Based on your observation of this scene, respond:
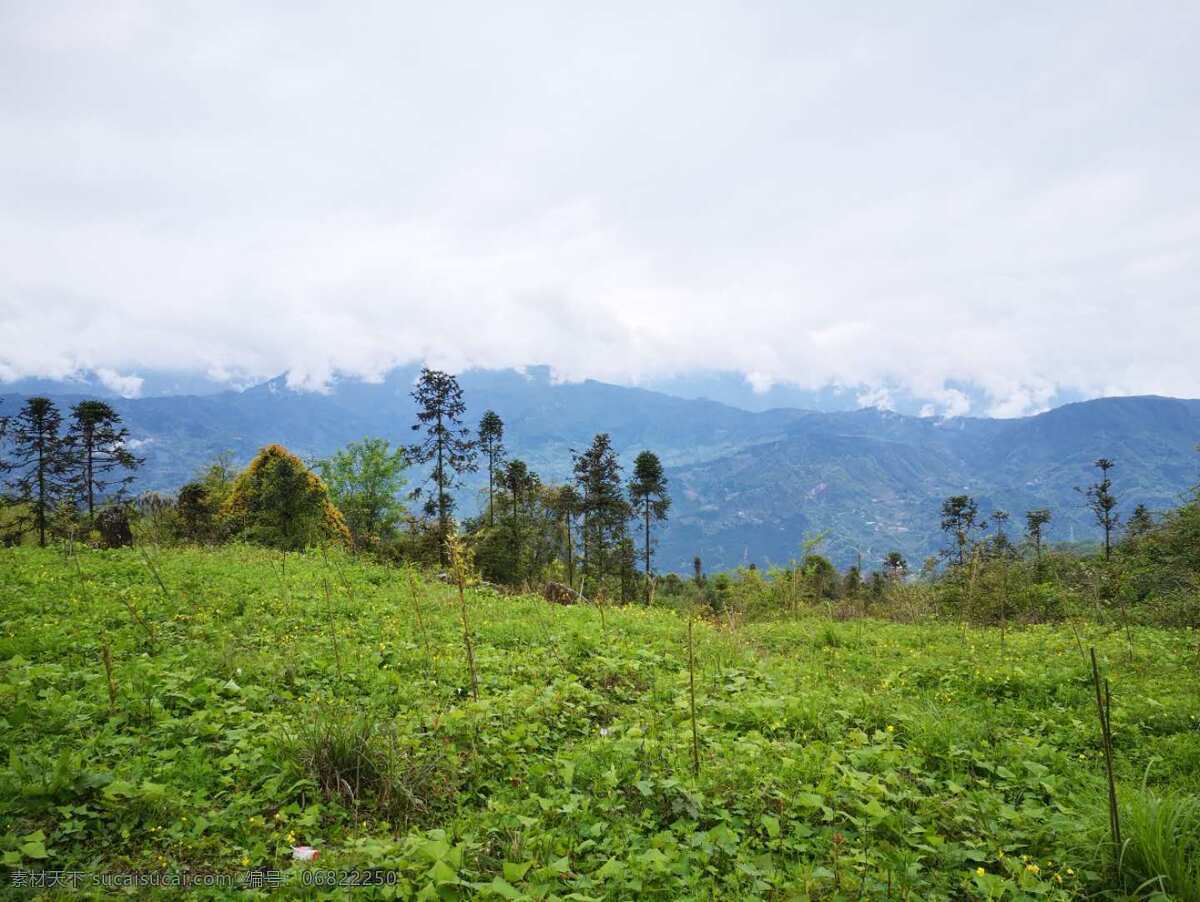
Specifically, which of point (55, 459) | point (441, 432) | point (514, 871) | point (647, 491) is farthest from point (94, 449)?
Answer: point (514, 871)

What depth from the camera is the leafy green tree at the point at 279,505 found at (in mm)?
26625

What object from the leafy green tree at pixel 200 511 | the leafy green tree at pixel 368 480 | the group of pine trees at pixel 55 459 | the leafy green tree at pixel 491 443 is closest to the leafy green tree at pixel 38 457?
the group of pine trees at pixel 55 459

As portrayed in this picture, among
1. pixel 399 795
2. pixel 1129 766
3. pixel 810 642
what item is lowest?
pixel 810 642

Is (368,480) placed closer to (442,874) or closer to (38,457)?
(38,457)

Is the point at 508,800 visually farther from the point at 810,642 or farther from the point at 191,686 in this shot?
the point at 810,642

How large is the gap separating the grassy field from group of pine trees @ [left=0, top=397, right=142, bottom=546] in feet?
99.9

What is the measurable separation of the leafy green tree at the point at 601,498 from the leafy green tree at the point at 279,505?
18.6 metres

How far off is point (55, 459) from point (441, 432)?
70.5 ft

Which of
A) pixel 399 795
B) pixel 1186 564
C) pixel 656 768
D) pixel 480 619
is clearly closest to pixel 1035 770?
pixel 656 768

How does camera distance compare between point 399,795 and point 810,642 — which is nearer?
point 399,795

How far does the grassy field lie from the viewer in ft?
11.7

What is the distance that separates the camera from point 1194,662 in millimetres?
8688

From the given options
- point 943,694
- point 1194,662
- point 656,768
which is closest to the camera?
point 656,768

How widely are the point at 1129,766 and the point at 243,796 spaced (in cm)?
791
